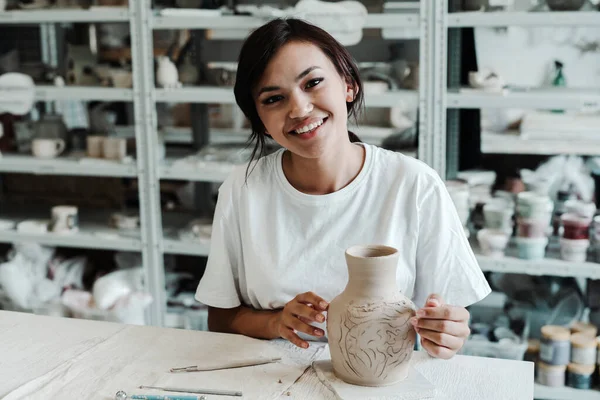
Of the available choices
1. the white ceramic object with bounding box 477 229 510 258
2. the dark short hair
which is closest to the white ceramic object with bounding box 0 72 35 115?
the dark short hair

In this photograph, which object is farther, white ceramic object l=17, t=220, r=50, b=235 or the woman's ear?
white ceramic object l=17, t=220, r=50, b=235

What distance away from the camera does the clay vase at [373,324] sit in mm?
1091

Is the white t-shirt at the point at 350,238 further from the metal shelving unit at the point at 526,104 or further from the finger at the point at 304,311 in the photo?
the metal shelving unit at the point at 526,104

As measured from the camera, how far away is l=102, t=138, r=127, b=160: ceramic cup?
2953mm

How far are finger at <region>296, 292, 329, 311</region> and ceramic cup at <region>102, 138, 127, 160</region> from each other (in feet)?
6.15

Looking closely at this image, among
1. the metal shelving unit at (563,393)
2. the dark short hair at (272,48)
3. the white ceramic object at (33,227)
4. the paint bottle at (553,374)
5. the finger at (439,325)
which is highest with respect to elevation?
the dark short hair at (272,48)

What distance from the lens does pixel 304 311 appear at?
4.05 ft

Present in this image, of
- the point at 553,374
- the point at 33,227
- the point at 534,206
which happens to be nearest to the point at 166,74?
the point at 33,227

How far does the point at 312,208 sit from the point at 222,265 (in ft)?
0.76

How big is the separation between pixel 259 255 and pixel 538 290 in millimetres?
1668

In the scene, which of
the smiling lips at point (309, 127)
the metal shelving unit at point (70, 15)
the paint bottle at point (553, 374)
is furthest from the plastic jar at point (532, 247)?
the metal shelving unit at point (70, 15)

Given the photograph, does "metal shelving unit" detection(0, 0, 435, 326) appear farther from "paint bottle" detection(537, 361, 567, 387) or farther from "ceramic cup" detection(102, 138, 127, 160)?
"paint bottle" detection(537, 361, 567, 387)

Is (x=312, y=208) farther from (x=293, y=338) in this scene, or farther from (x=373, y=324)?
(x=373, y=324)

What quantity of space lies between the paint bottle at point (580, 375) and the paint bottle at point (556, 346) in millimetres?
34
